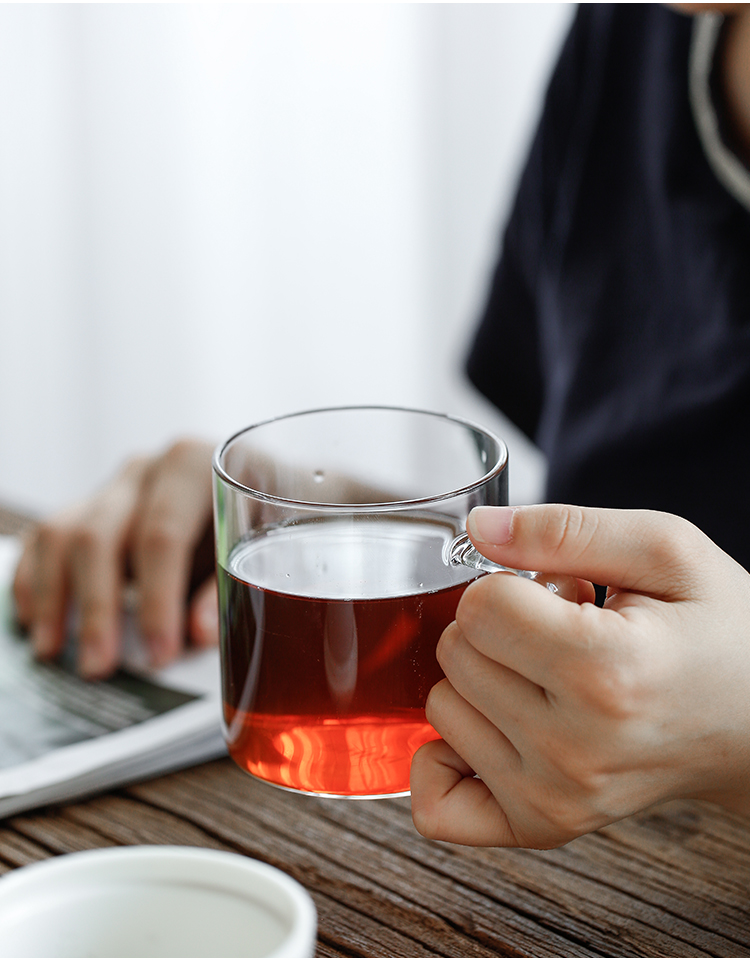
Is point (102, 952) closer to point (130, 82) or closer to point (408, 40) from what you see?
point (130, 82)

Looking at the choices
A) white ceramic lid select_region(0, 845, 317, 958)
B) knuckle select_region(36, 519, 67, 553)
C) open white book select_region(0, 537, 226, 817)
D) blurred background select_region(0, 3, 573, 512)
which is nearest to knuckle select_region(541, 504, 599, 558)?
white ceramic lid select_region(0, 845, 317, 958)

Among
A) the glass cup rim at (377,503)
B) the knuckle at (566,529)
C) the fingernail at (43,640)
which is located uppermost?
the glass cup rim at (377,503)

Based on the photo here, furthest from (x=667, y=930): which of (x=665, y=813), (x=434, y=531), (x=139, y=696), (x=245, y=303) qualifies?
(x=245, y=303)

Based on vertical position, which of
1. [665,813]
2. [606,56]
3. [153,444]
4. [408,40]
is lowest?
[153,444]

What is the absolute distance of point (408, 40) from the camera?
2170 millimetres

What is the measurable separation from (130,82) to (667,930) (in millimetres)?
1957

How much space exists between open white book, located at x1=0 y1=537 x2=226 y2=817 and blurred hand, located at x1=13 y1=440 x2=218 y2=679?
0.02m

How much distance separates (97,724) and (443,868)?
265 mm

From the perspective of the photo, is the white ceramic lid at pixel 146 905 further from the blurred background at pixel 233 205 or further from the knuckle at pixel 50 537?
the blurred background at pixel 233 205

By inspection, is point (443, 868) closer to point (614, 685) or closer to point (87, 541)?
point (614, 685)

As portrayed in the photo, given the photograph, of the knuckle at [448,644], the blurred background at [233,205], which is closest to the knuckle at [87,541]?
the knuckle at [448,644]

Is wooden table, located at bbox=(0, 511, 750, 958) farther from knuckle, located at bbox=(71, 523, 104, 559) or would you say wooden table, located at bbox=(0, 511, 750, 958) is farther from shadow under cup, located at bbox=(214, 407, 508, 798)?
knuckle, located at bbox=(71, 523, 104, 559)

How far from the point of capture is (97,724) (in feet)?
2.24

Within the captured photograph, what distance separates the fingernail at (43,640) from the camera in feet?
2.64
